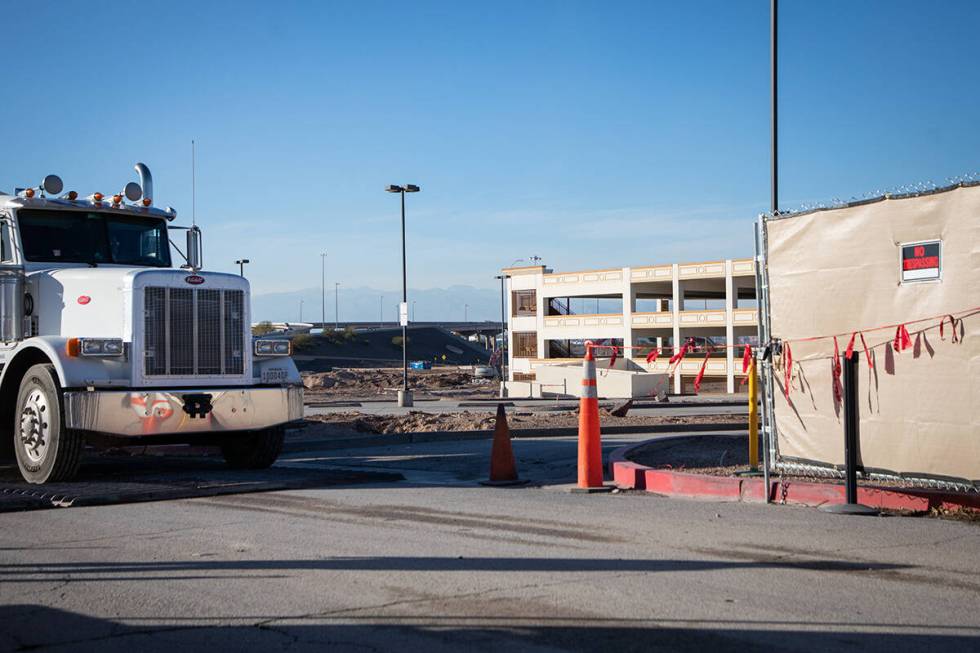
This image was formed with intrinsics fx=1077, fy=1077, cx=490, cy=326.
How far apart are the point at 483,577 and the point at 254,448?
7481mm

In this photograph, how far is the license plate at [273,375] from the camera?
12.8 metres

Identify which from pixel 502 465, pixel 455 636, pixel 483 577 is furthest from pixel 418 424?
pixel 455 636

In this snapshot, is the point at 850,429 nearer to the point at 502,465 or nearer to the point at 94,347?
the point at 502,465

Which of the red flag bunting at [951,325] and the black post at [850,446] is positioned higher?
the red flag bunting at [951,325]

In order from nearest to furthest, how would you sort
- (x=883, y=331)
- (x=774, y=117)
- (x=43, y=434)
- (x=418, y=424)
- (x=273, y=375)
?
(x=883, y=331), (x=43, y=434), (x=273, y=375), (x=774, y=117), (x=418, y=424)

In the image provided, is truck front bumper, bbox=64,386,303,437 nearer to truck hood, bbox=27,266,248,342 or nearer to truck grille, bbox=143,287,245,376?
truck grille, bbox=143,287,245,376

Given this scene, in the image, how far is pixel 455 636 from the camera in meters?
5.39

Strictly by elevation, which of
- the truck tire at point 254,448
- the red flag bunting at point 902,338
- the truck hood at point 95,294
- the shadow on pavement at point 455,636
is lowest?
the shadow on pavement at point 455,636

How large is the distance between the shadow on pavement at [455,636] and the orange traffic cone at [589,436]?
5.34 m

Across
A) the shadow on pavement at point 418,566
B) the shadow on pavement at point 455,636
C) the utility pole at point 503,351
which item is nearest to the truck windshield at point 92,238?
the shadow on pavement at point 418,566

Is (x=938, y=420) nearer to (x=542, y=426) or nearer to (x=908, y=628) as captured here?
(x=908, y=628)

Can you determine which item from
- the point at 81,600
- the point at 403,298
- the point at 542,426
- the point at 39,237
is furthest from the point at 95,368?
the point at 403,298

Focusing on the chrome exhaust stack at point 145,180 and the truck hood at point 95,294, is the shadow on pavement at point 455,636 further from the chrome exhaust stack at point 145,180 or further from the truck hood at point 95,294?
the chrome exhaust stack at point 145,180

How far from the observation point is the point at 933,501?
9219 millimetres
